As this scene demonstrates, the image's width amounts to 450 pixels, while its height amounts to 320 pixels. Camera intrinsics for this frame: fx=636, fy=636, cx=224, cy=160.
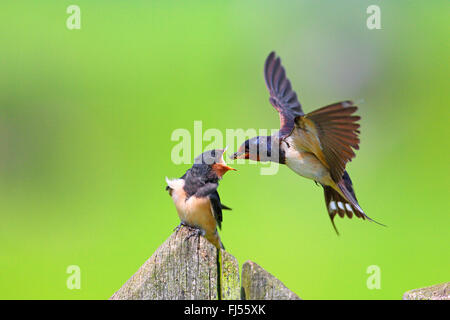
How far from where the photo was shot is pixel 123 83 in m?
11.2

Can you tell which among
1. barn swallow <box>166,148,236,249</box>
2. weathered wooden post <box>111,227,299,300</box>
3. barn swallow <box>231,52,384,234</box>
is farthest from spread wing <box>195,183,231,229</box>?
weathered wooden post <box>111,227,299,300</box>

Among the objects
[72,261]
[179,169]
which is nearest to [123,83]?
[179,169]

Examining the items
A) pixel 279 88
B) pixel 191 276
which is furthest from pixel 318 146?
pixel 191 276

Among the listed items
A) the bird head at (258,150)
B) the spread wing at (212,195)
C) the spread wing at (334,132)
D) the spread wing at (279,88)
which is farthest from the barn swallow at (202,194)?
the spread wing at (279,88)

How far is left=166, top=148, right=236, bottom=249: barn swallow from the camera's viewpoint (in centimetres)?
388

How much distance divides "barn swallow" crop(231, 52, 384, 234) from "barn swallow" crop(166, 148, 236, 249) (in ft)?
2.30

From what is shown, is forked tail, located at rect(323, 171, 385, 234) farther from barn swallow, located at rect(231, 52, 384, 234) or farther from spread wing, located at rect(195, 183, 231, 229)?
spread wing, located at rect(195, 183, 231, 229)

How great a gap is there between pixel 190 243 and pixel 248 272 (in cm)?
26

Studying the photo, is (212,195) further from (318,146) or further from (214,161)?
(318,146)

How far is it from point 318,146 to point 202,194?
3.58ft

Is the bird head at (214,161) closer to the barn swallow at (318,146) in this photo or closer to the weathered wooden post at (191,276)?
the barn swallow at (318,146)

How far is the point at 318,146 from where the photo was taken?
4598 mm

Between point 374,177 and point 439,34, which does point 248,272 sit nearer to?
point 374,177

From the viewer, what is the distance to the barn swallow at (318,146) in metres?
4.18
